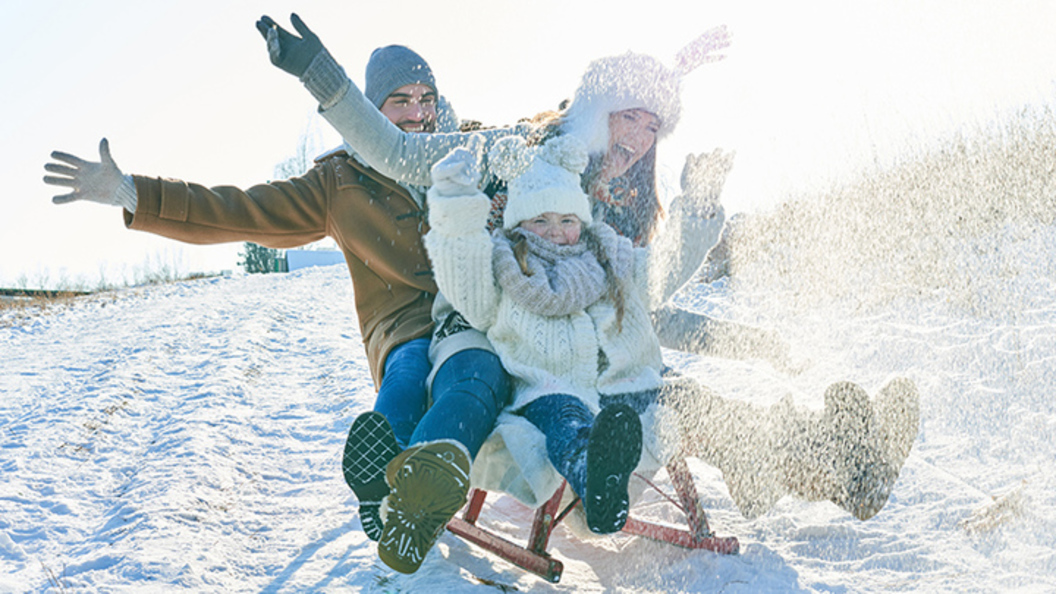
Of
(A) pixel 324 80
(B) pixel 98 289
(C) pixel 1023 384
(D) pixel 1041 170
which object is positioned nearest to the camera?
(A) pixel 324 80

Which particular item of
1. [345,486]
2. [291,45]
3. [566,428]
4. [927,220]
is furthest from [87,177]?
[927,220]

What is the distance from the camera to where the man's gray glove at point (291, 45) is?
2402mm

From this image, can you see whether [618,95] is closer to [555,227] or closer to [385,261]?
[555,227]

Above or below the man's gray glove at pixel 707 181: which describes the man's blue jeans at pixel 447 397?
below

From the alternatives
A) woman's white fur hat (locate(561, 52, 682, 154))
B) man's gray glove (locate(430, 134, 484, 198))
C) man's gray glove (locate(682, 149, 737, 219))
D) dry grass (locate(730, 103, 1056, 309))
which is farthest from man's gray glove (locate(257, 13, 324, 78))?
dry grass (locate(730, 103, 1056, 309))

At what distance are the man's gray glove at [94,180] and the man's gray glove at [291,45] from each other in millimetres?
657

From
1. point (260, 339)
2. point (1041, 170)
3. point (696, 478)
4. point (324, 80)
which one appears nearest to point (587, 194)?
point (324, 80)

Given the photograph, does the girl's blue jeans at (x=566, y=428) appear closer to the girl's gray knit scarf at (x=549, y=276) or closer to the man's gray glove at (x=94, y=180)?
the girl's gray knit scarf at (x=549, y=276)

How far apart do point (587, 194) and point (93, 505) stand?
2.61 meters

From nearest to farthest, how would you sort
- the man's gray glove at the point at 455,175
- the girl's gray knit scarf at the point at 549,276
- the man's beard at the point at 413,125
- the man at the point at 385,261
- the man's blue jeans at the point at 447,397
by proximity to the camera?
the man at the point at 385,261, the man's blue jeans at the point at 447,397, the man's gray glove at the point at 455,175, the girl's gray knit scarf at the point at 549,276, the man's beard at the point at 413,125

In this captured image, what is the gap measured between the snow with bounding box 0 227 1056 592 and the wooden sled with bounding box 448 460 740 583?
0.06 metres

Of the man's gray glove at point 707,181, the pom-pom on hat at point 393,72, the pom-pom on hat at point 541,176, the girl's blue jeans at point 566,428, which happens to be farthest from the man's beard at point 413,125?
the girl's blue jeans at point 566,428

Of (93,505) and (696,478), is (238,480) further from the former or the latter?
(696,478)

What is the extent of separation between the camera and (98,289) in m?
15.7
